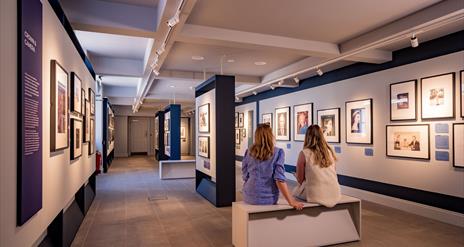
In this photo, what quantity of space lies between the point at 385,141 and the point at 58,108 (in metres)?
6.05

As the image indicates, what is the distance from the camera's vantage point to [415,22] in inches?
182

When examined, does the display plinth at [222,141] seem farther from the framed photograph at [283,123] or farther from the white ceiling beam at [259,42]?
the framed photograph at [283,123]

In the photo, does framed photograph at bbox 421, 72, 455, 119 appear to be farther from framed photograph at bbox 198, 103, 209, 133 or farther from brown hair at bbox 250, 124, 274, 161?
framed photograph at bbox 198, 103, 209, 133

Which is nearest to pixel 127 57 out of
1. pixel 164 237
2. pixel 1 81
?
pixel 164 237

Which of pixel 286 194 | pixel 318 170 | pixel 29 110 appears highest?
pixel 29 110

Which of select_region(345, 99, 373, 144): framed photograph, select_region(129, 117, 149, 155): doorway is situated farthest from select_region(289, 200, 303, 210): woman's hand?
select_region(129, 117, 149, 155): doorway

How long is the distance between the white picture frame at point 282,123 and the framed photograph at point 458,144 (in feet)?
17.3

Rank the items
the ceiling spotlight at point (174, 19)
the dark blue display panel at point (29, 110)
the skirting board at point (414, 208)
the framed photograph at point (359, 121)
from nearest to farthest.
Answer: the dark blue display panel at point (29, 110) < the ceiling spotlight at point (174, 19) < the skirting board at point (414, 208) < the framed photograph at point (359, 121)

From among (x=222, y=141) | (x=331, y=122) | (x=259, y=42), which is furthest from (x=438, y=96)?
(x=222, y=141)

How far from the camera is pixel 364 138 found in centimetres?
697

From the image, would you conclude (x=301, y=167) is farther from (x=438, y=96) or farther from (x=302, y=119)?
(x=302, y=119)

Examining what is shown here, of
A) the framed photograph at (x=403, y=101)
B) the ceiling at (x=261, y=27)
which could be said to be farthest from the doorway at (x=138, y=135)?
the framed photograph at (x=403, y=101)

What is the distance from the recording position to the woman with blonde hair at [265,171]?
3713mm

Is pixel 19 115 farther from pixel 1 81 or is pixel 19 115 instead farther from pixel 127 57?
pixel 127 57
